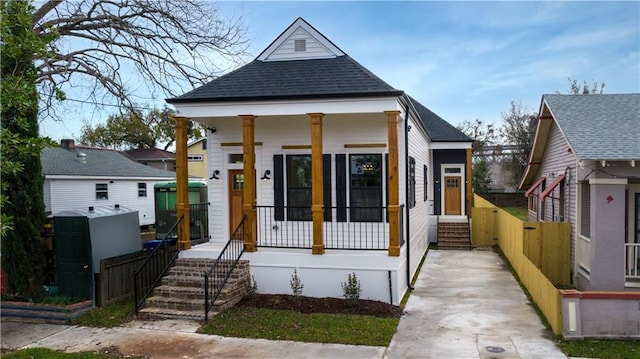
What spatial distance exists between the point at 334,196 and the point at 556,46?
13.5 m

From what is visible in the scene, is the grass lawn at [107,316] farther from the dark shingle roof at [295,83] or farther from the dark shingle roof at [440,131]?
the dark shingle roof at [440,131]

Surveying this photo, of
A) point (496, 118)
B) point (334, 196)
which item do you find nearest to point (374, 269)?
point (334, 196)

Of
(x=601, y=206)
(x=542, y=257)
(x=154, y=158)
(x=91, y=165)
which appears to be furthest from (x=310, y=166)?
(x=154, y=158)

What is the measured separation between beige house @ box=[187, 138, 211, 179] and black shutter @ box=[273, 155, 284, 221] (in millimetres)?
24315

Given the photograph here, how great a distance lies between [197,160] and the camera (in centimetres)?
3481

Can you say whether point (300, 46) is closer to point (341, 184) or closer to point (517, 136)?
point (341, 184)

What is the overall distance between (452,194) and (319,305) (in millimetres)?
13344

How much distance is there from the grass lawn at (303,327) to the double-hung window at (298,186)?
281 centimetres

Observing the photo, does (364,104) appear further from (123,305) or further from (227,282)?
(123,305)

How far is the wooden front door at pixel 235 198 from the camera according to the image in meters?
11.5

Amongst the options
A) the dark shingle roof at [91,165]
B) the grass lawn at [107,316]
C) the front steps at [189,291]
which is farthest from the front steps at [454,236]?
the dark shingle roof at [91,165]

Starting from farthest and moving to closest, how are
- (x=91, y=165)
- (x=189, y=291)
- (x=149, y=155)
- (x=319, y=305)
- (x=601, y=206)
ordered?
(x=149, y=155), (x=91, y=165), (x=601, y=206), (x=319, y=305), (x=189, y=291)

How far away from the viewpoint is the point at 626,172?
9.50 m

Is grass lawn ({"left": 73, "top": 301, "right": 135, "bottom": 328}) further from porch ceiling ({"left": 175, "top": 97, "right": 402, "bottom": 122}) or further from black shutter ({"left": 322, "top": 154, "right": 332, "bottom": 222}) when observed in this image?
black shutter ({"left": 322, "top": 154, "right": 332, "bottom": 222})
